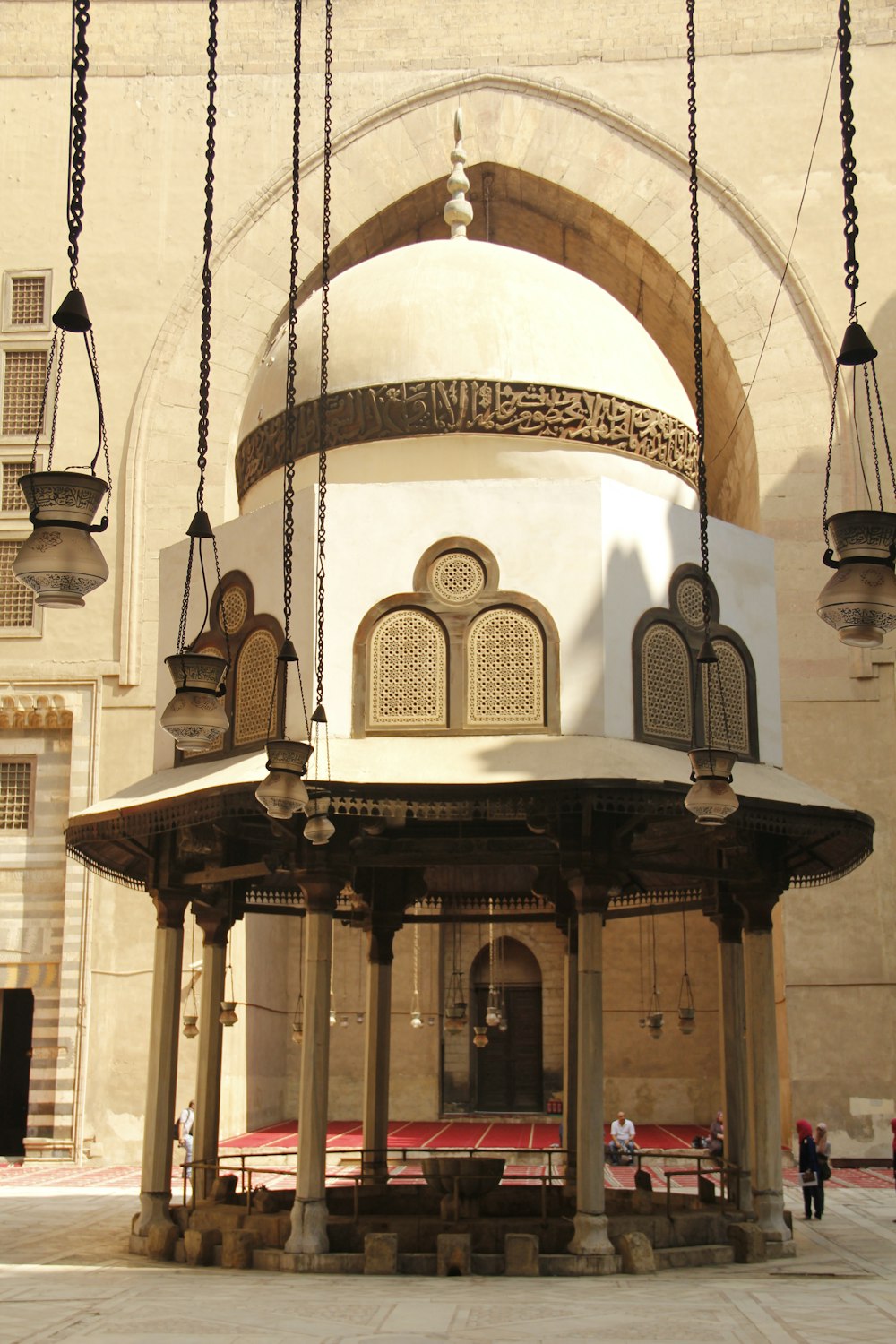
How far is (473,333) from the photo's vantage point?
417 inches

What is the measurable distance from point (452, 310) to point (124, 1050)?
11.5 m

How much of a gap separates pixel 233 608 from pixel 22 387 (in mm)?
12376

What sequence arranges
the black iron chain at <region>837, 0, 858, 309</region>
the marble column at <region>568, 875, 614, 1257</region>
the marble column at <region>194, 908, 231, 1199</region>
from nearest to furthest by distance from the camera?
the black iron chain at <region>837, 0, 858, 309</region>
the marble column at <region>568, 875, 614, 1257</region>
the marble column at <region>194, 908, 231, 1199</region>

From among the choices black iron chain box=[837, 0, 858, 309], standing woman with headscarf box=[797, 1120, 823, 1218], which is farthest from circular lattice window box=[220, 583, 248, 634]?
standing woman with headscarf box=[797, 1120, 823, 1218]

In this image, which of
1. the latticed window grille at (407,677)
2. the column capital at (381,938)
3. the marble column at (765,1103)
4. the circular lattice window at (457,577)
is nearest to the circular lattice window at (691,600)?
the circular lattice window at (457,577)

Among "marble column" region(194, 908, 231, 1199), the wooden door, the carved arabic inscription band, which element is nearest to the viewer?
the carved arabic inscription band

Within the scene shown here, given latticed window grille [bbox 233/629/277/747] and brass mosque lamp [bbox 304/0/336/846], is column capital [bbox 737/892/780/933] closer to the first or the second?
brass mosque lamp [bbox 304/0/336/846]

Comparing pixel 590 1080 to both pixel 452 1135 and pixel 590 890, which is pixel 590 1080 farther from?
pixel 452 1135

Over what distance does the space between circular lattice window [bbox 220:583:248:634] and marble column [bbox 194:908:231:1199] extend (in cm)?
216

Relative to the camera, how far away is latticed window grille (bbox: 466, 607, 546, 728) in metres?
9.46

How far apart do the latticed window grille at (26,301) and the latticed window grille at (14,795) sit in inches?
238

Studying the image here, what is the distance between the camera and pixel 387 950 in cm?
1195

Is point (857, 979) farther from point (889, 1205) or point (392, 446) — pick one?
point (392, 446)

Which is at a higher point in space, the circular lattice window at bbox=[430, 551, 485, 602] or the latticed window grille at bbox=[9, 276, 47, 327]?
the latticed window grille at bbox=[9, 276, 47, 327]
